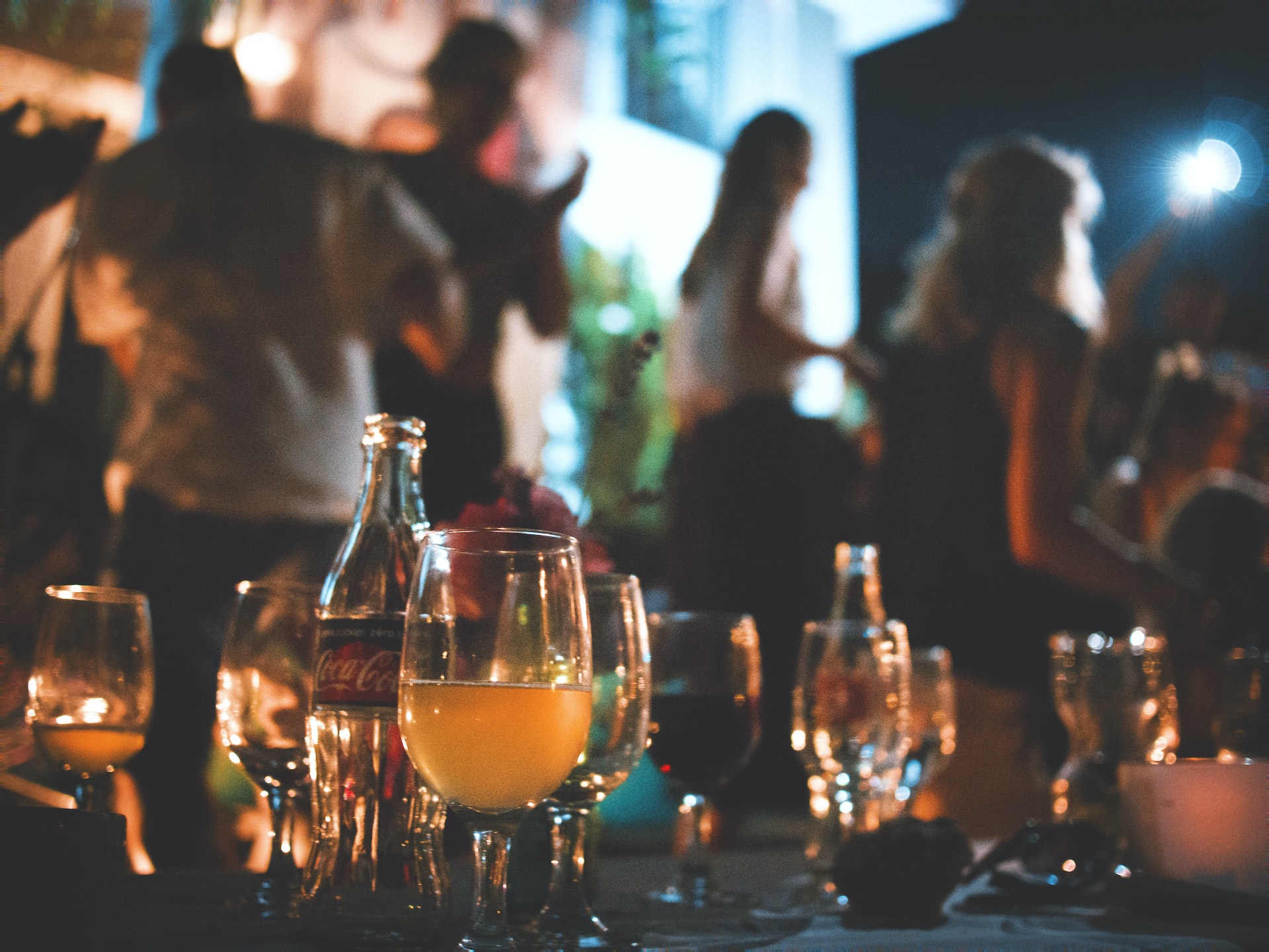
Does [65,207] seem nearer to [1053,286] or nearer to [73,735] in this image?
[73,735]

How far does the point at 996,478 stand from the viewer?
2.10 m

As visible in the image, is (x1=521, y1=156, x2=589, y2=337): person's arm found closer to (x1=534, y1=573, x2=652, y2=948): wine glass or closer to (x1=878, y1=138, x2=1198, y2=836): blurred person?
(x1=878, y1=138, x2=1198, y2=836): blurred person

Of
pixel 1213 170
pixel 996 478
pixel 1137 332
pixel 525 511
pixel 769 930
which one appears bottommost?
pixel 769 930

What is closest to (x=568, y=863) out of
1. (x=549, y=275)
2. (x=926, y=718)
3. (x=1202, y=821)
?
(x=1202, y=821)

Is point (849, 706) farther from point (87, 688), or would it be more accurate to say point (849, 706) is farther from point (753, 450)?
point (753, 450)

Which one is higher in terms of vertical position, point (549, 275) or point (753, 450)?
point (549, 275)

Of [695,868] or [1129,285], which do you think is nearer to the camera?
[695,868]

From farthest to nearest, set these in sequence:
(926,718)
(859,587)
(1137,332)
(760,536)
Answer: (1137,332) < (760,536) < (859,587) < (926,718)

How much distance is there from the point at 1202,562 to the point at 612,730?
2462mm

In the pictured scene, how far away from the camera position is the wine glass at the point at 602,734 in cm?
60

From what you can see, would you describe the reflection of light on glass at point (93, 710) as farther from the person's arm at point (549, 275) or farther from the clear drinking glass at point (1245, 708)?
the person's arm at point (549, 275)

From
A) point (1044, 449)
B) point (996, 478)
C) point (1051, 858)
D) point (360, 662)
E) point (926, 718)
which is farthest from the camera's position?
point (996, 478)

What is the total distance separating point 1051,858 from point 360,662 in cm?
52

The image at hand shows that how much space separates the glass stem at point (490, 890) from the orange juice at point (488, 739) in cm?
2
